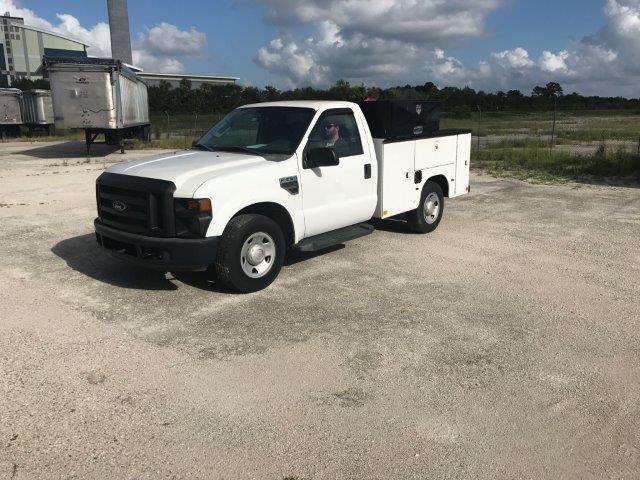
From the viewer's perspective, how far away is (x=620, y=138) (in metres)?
30.8

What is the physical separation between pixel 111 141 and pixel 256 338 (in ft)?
74.7

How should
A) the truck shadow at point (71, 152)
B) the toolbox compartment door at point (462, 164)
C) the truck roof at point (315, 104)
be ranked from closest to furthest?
the truck roof at point (315, 104), the toolbox compartment door at point (462, 164), the truck shadow at point (71, 152)

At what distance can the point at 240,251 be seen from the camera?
5.47 meters

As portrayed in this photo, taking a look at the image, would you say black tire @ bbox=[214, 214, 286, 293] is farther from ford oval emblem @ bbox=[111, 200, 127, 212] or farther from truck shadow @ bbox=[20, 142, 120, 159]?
truck shadow @ bbox=[20, 142, 120, 159]

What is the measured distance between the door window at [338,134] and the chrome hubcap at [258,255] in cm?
118

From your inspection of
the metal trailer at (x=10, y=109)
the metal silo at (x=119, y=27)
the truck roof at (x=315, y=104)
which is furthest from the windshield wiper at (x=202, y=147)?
the metal silo at (x=119, y=27)

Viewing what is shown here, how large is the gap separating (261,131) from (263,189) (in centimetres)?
120

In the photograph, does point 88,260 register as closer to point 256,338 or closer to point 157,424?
point 256,338

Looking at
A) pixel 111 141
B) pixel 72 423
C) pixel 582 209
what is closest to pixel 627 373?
pixel 72 423

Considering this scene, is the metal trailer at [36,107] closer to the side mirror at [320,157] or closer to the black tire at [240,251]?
the side mirror at [320,157]

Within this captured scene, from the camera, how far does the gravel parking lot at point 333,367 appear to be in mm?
3184

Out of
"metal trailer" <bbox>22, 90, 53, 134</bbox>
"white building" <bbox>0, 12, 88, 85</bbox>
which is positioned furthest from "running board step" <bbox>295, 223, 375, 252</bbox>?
"white building" <bbox>0, 12, 88, 85</bbox>

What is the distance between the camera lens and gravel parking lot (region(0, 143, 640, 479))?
318 cm

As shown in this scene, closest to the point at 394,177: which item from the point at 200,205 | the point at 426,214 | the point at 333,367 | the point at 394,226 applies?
the point at 426,214
